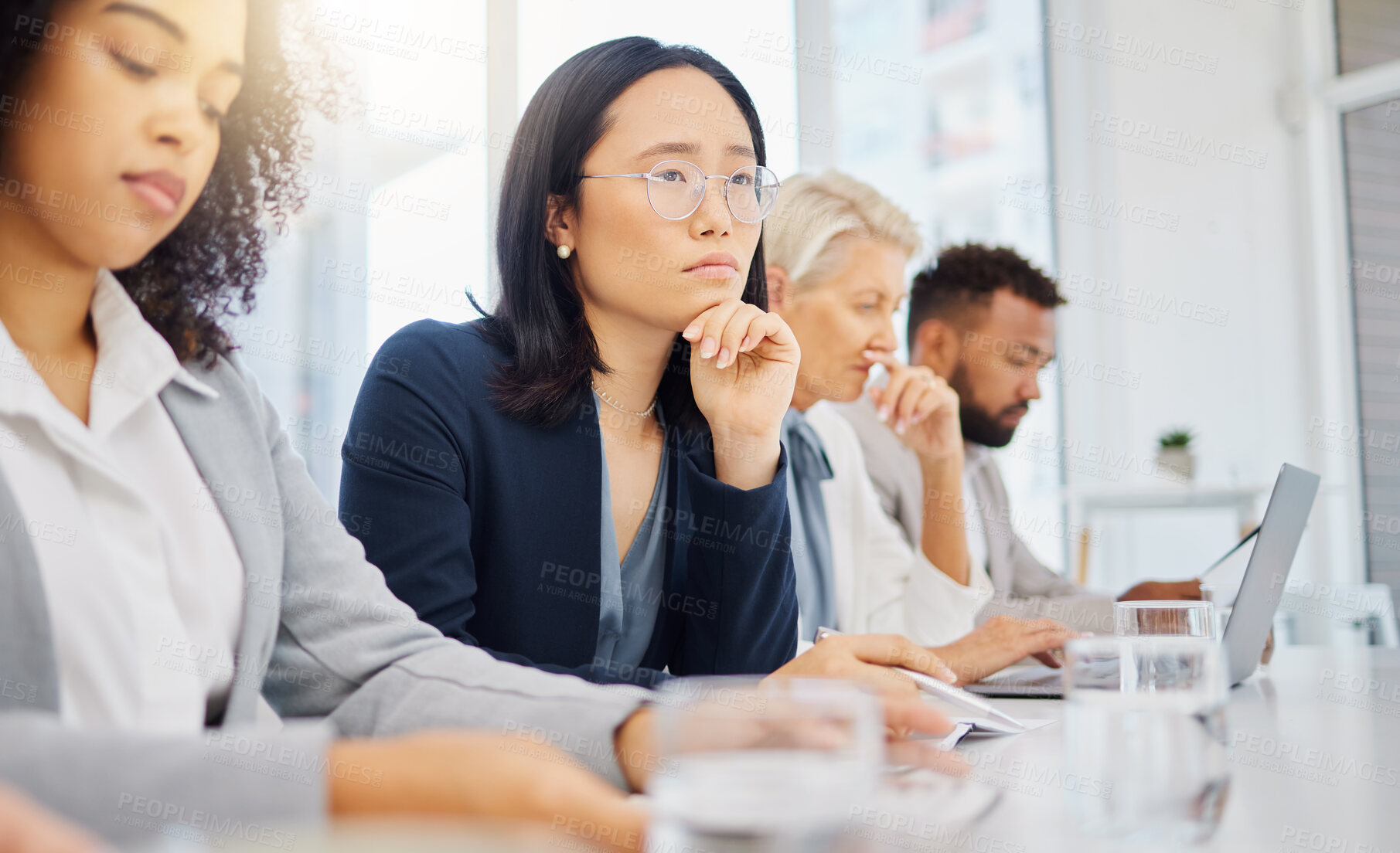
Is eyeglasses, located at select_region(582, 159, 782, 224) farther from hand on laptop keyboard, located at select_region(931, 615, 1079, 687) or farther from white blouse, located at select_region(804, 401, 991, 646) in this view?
white blouse, located at select_region(804, 401, 991, 646)

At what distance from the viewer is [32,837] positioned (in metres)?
0.40

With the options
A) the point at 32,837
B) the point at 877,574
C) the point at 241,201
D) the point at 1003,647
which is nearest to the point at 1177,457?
the point at 877,574

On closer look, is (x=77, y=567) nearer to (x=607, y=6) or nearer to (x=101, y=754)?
(x=101, y=754)

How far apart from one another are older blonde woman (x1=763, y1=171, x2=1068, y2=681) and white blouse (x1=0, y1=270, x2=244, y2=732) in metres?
1.21

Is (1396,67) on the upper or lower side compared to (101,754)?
upper

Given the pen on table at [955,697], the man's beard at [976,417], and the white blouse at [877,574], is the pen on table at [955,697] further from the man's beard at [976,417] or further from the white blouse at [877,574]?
the man's beard at [976,417]

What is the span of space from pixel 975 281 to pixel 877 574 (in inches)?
35.6

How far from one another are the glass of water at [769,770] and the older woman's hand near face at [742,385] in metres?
1.03

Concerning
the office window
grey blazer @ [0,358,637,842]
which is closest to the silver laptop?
grey blazer @ [0,358,637,842]

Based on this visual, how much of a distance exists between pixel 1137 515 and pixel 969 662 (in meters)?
3.61

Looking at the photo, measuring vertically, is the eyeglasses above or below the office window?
below

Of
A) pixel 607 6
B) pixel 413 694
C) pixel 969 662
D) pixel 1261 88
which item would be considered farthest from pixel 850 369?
pixel 1261 88

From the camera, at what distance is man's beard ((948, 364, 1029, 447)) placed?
2.69 m

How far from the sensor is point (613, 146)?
4.98 feet
